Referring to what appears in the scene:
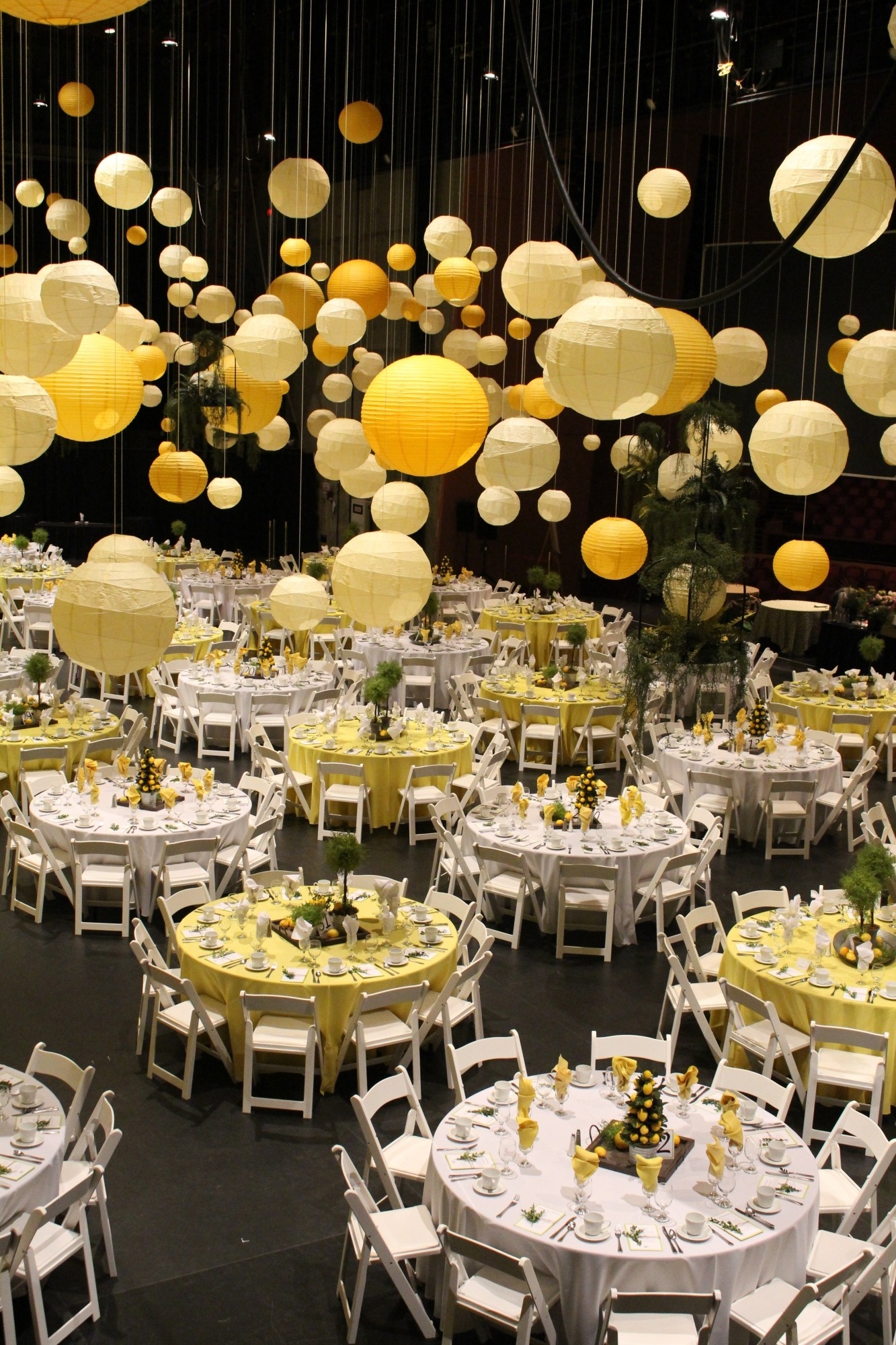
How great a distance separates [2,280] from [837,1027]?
563cm

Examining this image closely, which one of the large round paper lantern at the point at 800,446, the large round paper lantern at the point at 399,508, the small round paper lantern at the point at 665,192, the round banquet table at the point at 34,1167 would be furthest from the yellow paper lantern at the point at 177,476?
the round banquet table at the point at 34,1167

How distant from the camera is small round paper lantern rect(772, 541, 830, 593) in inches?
346

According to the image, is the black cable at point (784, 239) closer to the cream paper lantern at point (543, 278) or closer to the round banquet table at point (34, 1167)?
the cream paper lantern at point (543, 278)

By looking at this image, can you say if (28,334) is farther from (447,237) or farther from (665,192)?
(447,237)

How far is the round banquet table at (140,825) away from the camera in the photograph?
9.60 metres

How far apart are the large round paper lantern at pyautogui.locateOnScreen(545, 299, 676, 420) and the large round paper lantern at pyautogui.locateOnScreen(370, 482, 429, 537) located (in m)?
2.62

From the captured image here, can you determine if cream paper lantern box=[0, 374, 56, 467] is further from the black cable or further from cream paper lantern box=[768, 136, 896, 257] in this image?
cream paper lantern box=[768, 136, 896, 257]

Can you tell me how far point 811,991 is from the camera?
24.6 feet

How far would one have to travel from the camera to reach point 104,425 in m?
6.98

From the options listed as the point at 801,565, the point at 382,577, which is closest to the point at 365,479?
the point at 382,577

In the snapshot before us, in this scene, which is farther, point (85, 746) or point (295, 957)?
point (85, 746)

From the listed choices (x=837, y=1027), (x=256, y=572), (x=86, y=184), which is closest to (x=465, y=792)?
(x=837, y=1027)

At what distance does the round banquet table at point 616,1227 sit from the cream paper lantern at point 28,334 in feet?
12.9

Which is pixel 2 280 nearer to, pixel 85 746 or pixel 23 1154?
pixel 23 1154
